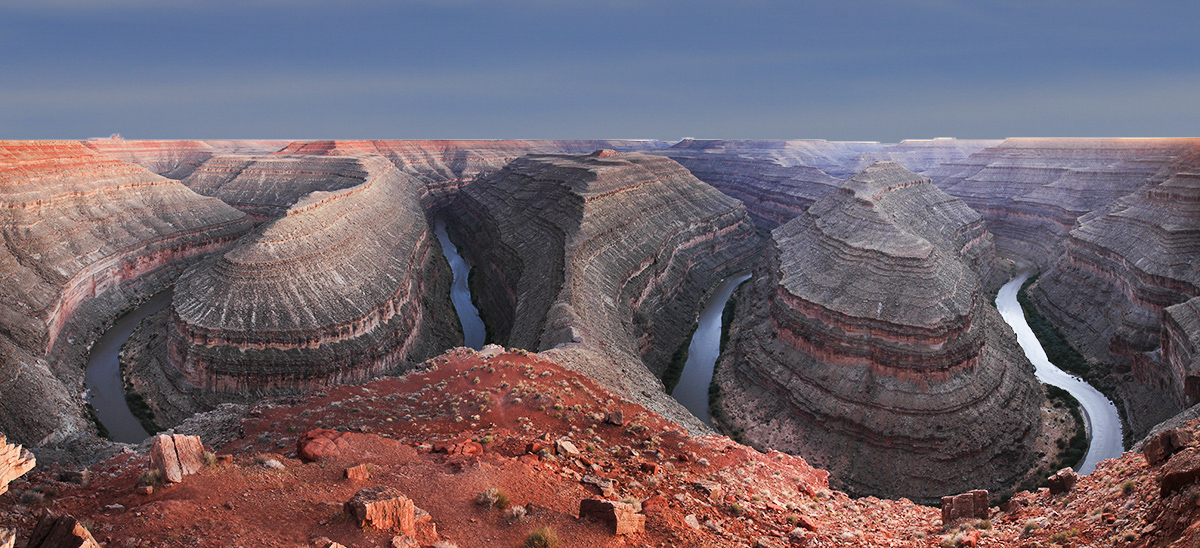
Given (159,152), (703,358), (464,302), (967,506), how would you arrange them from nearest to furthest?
(967,506)
(703,358)
(464,302)
(159,152)

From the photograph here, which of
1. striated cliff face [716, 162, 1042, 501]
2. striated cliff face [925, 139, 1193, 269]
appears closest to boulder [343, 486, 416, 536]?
striated cliff face [716, 162, 1042, 501]

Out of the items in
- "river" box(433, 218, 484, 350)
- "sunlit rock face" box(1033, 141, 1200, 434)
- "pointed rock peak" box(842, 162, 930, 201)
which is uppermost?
"pointed rock peak" box(842, 162, 930, 201)

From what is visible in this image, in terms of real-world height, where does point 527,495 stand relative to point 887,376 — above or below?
above

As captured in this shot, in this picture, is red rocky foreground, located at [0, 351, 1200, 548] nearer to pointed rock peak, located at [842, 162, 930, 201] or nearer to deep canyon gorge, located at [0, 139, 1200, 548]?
deep canyon gorge, located at [0, 139, 1200, 548]

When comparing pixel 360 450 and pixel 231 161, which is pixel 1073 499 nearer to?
pixel 360 450

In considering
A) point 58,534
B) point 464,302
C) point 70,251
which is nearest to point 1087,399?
point 464,302

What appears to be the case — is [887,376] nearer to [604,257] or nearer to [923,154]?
[604,257]

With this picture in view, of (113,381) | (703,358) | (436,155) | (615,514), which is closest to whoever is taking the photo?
(615,514)

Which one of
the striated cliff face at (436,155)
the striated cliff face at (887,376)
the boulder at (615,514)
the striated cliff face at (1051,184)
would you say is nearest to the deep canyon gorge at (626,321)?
the striated cliff face at (887,376)
